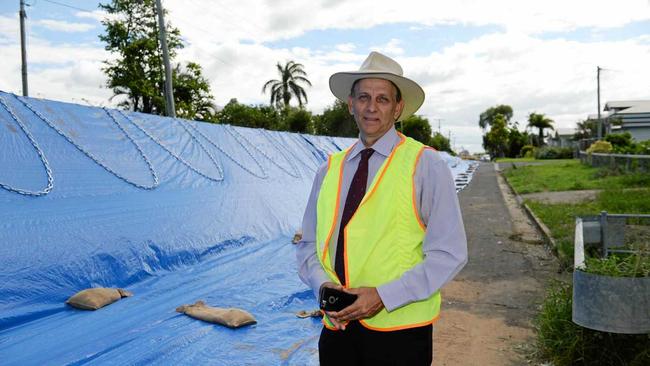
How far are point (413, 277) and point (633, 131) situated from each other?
70448 millimetres

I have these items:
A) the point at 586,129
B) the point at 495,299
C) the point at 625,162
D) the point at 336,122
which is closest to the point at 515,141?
the point at 586,129

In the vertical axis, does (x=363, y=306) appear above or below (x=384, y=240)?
A: below

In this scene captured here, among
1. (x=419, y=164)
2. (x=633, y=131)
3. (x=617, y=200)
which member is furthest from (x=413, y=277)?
(x=633, y=131)

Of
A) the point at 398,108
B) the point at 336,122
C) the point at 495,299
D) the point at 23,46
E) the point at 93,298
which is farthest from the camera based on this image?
the point at 336,122

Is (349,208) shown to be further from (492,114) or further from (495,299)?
(492,114)

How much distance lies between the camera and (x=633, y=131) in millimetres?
63062

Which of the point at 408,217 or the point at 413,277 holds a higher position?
the point at 408,217

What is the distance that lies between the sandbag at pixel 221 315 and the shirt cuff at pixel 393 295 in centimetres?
267

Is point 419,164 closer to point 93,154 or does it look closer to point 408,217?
point 408,217

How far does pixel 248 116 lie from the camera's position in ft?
147

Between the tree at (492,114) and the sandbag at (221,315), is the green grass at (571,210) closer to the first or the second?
the sandbag at (221,315)

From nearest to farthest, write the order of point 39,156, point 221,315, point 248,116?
1. point 221,315
2. point 39,156
3. point 248,116

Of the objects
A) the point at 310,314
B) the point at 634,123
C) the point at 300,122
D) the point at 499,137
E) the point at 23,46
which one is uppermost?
the point at 23,46

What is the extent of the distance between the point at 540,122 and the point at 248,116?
4849cm
